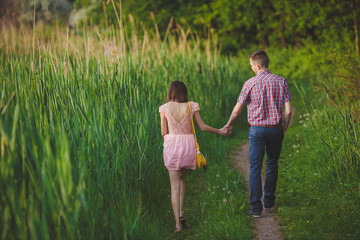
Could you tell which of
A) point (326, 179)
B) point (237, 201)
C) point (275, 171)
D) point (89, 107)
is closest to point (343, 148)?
point (326, 179)

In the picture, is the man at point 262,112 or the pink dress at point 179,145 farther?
the man at point 262,112

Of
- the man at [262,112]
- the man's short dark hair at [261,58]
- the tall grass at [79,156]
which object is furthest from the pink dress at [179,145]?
the man's short dark hair at [261,58]

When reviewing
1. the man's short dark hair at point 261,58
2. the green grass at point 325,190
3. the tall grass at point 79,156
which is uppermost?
the man's short dark hair at point 261,58

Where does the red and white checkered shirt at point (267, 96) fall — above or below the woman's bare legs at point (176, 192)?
above

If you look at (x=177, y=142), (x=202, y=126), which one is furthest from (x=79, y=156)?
(x=202, y=126)

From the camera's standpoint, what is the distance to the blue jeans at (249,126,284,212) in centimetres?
380

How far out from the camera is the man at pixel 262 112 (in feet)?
12.3

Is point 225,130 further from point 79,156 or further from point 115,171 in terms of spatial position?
point 79,156

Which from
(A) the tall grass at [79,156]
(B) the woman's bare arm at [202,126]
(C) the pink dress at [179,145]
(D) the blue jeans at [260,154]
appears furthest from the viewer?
(D) the blue jeans at [260,154]

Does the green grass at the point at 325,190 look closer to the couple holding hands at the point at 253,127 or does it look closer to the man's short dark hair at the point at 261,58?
the couple holding hands at the point at 253,127

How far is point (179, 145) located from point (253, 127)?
34.0 inches

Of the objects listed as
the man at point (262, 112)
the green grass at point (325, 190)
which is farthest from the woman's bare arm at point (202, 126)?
the green grass at point (325, 190)

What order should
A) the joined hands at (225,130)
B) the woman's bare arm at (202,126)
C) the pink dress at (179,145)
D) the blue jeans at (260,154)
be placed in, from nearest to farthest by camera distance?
the pink dress at (179,145), the woman's bare arm at (202,126), the blue jeans at (260,154), the joined hands at (225,130)

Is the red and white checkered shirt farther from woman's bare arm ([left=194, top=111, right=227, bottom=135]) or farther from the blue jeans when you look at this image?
woman's bare arm ([left=194, top=111, right=227, bottom=135])
